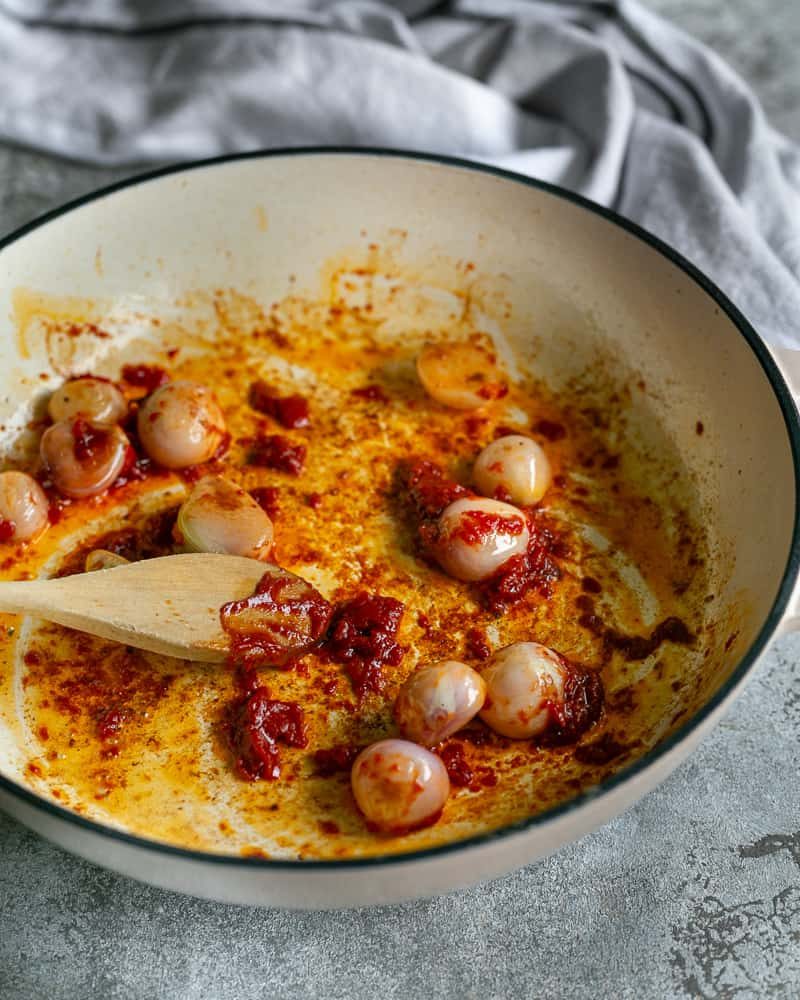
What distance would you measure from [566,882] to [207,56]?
4.53ft

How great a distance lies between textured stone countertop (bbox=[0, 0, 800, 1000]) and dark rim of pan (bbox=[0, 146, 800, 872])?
151mm

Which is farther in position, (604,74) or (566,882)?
(604,74)

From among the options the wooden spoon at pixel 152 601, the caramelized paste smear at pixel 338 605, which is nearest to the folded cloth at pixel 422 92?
the caramelized paste smear at pixel 338 605

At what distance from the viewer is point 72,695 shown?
46.7 inches

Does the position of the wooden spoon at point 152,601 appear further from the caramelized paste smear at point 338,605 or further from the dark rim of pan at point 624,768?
the dark rim of pan at point 624,768

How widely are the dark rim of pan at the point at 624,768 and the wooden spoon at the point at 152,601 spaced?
0.92 ft

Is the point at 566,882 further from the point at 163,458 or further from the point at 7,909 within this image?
the point at 163,458

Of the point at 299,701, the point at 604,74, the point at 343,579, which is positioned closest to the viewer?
the point at 299,701

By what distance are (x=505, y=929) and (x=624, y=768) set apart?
0.21 metres

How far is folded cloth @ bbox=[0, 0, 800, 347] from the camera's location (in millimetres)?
1677

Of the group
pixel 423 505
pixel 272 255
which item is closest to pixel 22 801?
pixel 423 505

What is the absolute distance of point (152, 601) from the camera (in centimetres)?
119

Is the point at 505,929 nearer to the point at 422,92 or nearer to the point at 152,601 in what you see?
the point at 152,601

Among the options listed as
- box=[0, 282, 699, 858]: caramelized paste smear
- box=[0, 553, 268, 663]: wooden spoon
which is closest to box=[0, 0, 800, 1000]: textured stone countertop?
box=[0, 282, 699, 858]: caramelized paste smear
